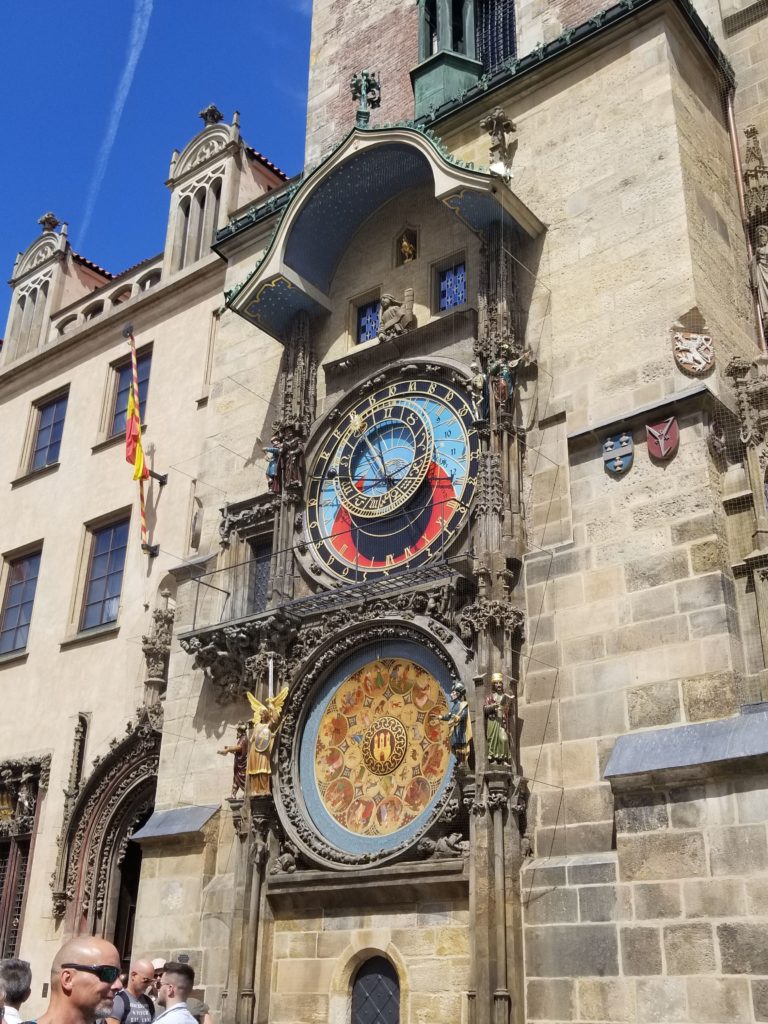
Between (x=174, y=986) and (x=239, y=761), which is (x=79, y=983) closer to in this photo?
(x=174, y=986)

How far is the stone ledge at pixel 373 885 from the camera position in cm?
1013

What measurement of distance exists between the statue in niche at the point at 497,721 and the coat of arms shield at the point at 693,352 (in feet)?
11.1

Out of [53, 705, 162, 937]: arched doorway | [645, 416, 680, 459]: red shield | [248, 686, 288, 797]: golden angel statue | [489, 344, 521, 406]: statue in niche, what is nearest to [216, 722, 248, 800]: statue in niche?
[248, 686, 288, 797]: golden angel statue

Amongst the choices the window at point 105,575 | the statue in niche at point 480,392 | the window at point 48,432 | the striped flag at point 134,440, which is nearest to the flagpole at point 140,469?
the striped flag at point 134,440

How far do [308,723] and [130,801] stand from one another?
15.6 feet

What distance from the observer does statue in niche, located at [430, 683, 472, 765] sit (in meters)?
10.3

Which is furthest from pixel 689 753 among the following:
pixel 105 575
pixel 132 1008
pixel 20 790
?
pixel 20 790

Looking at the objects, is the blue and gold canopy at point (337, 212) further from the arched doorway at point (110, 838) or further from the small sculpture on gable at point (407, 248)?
the arched doorway at point (110, 838)

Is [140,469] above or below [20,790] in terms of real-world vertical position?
above

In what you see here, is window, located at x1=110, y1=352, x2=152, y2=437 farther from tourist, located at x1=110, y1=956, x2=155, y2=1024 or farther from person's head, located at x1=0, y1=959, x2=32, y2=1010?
person's head, located at x1=0, y1=959, x2=32, y2=1010

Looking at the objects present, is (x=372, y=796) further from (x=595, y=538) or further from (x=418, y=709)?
(x=595, y=538)

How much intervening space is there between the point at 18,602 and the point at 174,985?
47.0 feet

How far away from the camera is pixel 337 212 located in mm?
14359

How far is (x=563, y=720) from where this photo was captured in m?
10.4
